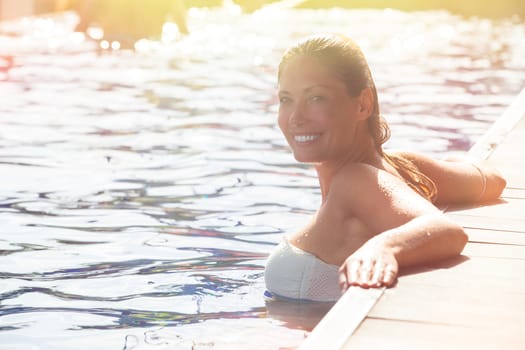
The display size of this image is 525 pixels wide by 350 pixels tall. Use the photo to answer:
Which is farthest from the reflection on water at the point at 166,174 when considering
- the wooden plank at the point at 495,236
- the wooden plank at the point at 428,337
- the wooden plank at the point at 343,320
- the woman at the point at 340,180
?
the wooden plank at the point at 428,337

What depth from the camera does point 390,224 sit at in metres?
4.43

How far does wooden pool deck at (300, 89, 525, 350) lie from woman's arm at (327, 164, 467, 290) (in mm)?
63

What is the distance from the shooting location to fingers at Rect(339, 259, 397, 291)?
4027 mm

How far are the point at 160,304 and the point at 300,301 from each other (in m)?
0.73

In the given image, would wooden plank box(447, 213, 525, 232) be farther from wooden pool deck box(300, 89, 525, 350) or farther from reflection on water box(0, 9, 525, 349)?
reflection on water box(0, 9, 525, 349)

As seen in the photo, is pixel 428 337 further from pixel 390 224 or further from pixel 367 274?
pixel 390 224

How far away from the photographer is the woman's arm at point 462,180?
5391 mm

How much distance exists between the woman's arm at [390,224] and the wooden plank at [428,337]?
1.40 feet

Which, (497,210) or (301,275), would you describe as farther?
(497,210)

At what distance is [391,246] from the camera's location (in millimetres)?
4199

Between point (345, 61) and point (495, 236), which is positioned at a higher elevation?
point (345, 61)

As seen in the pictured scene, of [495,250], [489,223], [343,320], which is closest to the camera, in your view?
[343,320]

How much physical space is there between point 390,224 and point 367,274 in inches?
16.3

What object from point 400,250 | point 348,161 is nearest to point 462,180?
point 348,161
